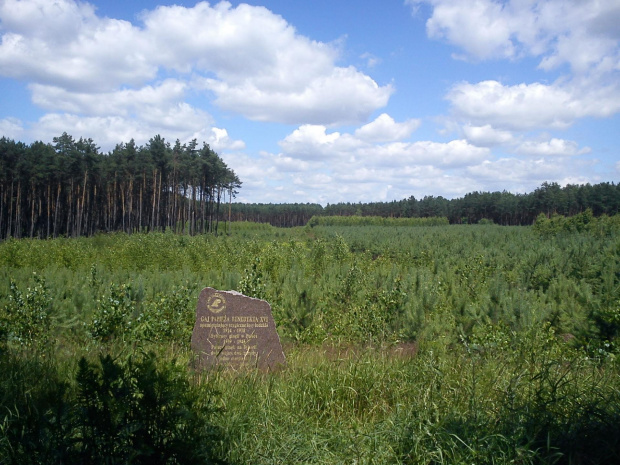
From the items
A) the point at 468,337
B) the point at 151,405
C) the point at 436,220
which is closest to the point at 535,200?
the point at 436,220

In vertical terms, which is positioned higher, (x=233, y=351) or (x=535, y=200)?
(x=535, y=200)

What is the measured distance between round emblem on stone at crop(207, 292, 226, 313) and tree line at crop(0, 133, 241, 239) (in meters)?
51.3

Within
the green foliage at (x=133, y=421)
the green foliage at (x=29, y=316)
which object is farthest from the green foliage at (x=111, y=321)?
the green foliage at (x=133, y=421)

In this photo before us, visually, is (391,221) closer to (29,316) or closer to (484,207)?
(484,207)

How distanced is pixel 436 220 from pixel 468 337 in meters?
98.3

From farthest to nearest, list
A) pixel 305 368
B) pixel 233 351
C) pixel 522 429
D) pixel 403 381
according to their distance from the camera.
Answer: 1. pixel 233 351
2. pixel 305 368
3. pixel 403 381
4. pixel 522 429

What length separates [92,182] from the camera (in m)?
61.6

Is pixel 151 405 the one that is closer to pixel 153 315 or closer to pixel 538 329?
pixel 153 315

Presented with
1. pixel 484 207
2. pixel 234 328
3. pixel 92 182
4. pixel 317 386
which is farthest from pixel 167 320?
pixel 484 207

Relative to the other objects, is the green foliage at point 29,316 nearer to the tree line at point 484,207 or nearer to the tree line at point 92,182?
the tree line at point 92,182

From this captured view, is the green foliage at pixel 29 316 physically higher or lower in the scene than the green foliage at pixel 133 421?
lower

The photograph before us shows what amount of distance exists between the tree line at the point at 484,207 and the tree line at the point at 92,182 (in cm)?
5217

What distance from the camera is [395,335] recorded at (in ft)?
25.9

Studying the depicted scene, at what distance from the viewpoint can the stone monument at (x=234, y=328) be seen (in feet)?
22.0
